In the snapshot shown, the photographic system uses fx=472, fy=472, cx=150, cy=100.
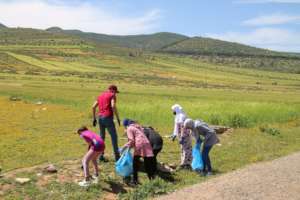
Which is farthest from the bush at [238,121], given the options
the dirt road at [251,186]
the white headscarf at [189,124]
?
the white headscarf at [189,124]

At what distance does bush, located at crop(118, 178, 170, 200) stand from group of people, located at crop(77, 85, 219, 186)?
2.11ft

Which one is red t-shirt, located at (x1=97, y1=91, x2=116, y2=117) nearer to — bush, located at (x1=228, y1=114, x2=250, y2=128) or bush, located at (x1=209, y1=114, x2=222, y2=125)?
bush, located at (x1=228, y1=114, x2=250, y2=128)

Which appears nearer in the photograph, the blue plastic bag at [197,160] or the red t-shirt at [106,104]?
the red t-shirt at [106,104]

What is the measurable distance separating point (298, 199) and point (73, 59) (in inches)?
4818

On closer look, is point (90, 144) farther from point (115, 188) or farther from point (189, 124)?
point (189, 124)

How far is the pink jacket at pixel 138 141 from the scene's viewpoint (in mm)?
12188

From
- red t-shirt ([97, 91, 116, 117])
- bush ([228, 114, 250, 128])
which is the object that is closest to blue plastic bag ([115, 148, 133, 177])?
red t-shirt ([97, 91, 116, 117])

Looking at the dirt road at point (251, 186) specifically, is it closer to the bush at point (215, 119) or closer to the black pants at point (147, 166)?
the black pants at point (147, 166)

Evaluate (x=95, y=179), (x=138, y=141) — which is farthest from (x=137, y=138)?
(x=95, y=179)

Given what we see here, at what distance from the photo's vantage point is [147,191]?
11562 mm

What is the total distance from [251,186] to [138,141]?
3.06 metres

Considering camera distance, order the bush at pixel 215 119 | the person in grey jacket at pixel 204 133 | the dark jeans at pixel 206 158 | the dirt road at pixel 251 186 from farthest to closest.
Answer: the bush at pixel 215 119
the dark jeans at pixel 206 158
the person in grey jacket at pixel 204 133
the dirt road at pixel 251 186

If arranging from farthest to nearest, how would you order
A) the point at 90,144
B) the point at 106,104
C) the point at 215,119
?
1. the point at 215,119
2. the point at 106,104
3. the point at 90,144

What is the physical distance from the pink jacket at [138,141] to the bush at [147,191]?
773mm
